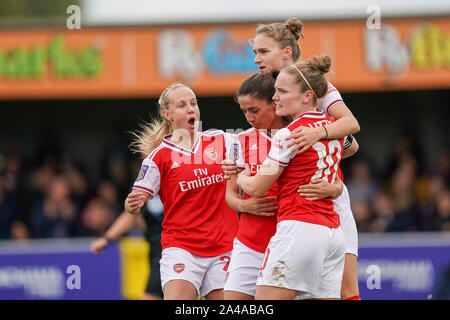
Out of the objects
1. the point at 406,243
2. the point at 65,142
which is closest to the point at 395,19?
the point at 406,243

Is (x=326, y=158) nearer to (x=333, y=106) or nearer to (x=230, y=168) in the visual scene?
(x=333, y=106)

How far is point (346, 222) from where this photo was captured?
522 centimetres

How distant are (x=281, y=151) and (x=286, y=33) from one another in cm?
120

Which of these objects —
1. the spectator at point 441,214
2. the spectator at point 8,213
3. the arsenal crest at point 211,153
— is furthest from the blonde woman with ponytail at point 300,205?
the spectator at point 8,213

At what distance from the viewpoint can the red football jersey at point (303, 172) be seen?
177 inches

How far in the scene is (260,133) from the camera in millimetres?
5004

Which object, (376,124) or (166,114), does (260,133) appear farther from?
(376,124)

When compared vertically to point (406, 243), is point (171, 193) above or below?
above

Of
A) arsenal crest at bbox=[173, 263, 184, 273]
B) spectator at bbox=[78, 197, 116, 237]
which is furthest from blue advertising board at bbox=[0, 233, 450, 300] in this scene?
arsenal crest at bbox=[173, 263, 184, 273]

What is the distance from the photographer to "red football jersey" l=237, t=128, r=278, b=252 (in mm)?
4906

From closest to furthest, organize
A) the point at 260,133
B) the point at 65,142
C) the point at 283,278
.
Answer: the point at 283,278
the point at 260,133
the point at 65,142

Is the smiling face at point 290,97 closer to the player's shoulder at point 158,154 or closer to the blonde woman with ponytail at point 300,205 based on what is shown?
the blonde woman with ponytail at point 300,205

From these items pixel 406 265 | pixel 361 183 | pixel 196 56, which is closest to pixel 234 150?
pixel 406 265

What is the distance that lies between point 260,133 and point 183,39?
27.7ft
